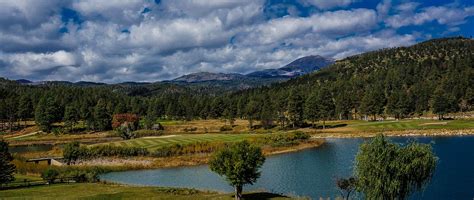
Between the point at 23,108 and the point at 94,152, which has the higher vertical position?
the point at 23,108

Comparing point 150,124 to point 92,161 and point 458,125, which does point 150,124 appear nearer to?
point 92,161

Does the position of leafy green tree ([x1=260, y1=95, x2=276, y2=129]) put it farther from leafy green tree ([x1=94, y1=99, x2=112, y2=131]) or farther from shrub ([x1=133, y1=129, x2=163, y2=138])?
leafy green tree ([x1=94, y1=99, x2=112, y2=131])

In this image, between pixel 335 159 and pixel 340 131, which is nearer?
pixel 335 159

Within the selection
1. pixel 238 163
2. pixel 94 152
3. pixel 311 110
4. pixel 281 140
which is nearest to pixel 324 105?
pixel 311 110

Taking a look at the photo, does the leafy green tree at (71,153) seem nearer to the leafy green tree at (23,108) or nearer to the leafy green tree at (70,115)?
the leafy green tree at (70,115)

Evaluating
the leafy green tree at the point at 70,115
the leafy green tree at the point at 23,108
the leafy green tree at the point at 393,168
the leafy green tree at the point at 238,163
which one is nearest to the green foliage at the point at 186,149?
the leafy green tree at the point at 238,163

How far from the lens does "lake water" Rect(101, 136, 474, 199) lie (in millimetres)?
45438

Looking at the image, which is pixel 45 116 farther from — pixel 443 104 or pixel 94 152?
pixel 443 104

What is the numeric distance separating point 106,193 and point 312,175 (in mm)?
27046

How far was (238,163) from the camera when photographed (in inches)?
1460

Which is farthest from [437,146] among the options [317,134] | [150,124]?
[150,124]

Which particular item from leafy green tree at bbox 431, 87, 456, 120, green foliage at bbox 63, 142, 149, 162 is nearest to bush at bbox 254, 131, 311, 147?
green foliage at bbox 63, 142, 149, 162

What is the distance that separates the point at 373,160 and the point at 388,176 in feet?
4.25

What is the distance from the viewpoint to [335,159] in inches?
2756
